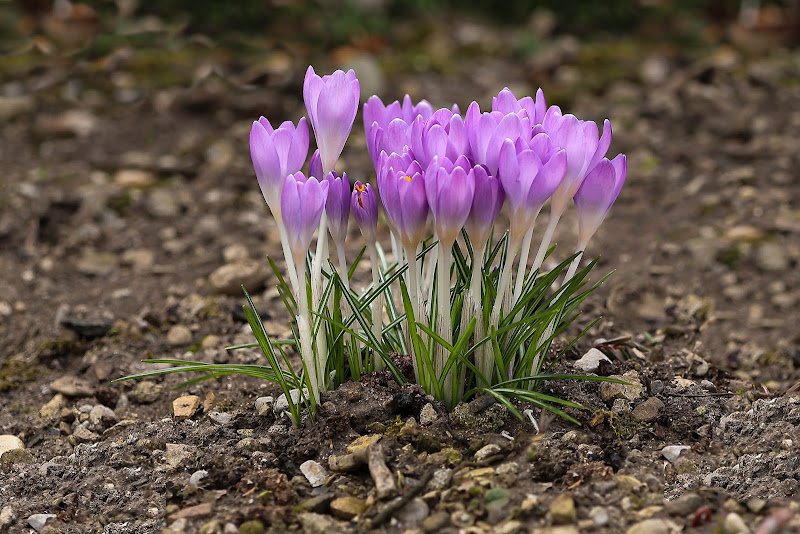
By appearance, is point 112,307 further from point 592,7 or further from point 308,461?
point 592,7

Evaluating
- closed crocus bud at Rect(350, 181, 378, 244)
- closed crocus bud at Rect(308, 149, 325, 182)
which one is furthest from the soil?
closed crocus bud at Rect(308, 149, 325, 182)

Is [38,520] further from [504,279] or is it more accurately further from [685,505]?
[685,505]

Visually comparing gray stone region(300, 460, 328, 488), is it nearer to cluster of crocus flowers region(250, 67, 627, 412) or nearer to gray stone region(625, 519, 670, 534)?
cluster of crocus flowers region(250, 67, 627, 412)

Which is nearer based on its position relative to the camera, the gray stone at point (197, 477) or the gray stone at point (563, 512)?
the gray stone at point (563, 512)

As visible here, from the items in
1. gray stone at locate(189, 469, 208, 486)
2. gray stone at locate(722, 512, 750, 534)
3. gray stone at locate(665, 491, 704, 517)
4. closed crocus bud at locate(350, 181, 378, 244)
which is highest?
closed crocus bud at locate(350, 181, 378, 244)

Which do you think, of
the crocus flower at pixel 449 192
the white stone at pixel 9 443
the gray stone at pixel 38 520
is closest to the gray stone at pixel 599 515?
the crocus flower at pixel 449 192

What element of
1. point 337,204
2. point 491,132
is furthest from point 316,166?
point 491,132

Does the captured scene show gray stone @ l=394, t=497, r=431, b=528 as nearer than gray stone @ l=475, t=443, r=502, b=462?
Yes

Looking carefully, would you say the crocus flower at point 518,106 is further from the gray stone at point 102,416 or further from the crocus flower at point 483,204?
the gray stone at point 102,416
